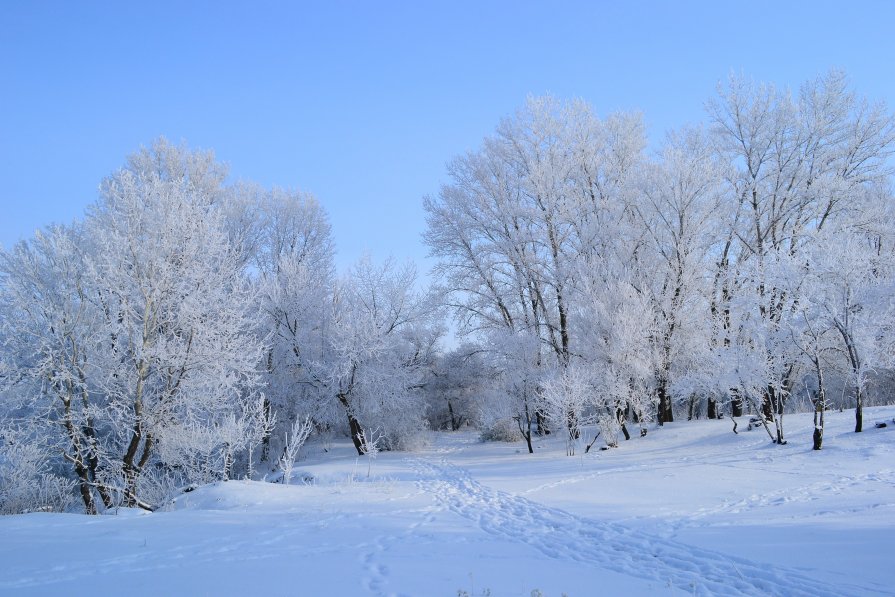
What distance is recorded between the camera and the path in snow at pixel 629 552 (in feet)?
16.4

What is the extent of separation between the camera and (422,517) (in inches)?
332

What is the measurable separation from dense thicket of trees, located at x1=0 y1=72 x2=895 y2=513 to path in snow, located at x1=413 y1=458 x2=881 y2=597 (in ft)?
16.8

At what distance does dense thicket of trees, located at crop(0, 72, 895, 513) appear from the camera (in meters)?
11.7

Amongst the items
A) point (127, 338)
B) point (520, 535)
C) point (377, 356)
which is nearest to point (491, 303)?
point (377, 356)

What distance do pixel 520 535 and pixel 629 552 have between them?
1.55 metres

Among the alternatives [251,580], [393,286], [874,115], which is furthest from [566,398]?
[874,115]

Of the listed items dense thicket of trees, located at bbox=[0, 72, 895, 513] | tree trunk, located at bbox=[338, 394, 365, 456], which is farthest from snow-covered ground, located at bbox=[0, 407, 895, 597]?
tree trunk, located at bbox=[338, 394, 365, 456]

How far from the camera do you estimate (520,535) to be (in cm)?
731

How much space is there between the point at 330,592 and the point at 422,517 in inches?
161

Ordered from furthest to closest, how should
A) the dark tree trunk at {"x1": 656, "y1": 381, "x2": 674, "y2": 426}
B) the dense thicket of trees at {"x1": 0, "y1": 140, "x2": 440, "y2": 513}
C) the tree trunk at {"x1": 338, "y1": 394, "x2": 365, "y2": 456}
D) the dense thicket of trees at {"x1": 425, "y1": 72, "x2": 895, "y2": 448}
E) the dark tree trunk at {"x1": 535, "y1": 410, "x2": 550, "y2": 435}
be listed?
the dark tree trunk at {"x1": 535, "y1": 410, "x2": 550, "y2": 435} < the tree trunk at {"x1": 338, "y1": 394, "x2": 365, "y2": 456} < the dark tree trunk at {"x1": 656, "y1": 381, "x2": 674, "y2": 426} < the dense thicket of trees at {"x1": 425, "y1": 72, "x2": 895, "y2": 448} < the dense thicket of trees at {"x1": 0, "y1": 140, "x2": 440, "y2": 513}

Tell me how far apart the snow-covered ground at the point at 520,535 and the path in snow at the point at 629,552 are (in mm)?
26

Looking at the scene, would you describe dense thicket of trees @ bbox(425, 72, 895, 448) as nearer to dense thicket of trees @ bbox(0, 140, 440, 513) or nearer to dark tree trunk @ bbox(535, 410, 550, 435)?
dark tree trunk @ bbox(535, 410, 550, 435)

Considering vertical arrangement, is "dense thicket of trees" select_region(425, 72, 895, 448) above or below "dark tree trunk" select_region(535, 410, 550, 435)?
above

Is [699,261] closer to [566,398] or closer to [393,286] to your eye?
[566,398]
